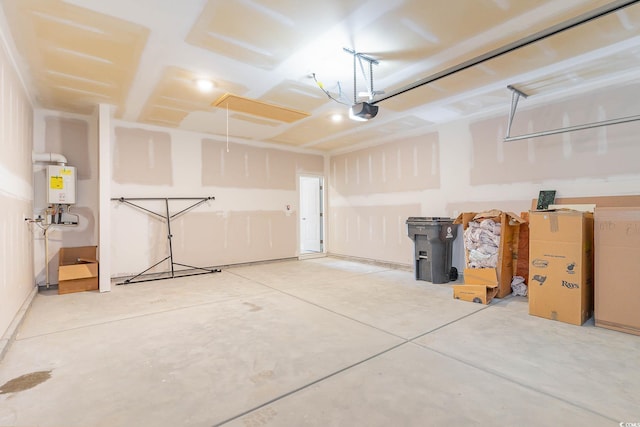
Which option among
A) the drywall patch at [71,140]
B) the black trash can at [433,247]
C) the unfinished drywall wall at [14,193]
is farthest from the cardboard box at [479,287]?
the drywall patch at [71,140]

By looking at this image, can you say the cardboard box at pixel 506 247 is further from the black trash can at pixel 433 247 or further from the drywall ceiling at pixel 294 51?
the drywall ceiling at pixel 294 51

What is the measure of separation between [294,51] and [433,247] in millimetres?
3297

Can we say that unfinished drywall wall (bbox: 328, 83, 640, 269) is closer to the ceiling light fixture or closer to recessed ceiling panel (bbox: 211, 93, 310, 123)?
recessed ceiling panel (bbox: 211, 93, 310, 123)

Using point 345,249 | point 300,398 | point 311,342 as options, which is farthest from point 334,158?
point 300,398

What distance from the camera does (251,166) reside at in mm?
6215

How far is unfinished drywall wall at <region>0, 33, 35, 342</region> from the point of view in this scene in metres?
2.58

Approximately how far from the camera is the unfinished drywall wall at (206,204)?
496 centimetres

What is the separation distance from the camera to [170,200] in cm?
532

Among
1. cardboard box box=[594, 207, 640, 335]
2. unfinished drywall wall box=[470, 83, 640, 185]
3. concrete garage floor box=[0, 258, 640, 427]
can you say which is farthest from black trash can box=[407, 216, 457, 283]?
cardboard box box=[594, 207, 640, 335]

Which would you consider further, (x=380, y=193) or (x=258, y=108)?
(x=380, y=193)

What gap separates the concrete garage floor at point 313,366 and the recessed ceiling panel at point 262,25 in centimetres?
255

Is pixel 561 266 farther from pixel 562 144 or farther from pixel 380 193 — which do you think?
pixel 380 193

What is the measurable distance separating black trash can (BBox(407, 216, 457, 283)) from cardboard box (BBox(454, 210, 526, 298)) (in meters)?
0.61

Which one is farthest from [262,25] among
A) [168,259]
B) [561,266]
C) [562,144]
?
[168,259]
